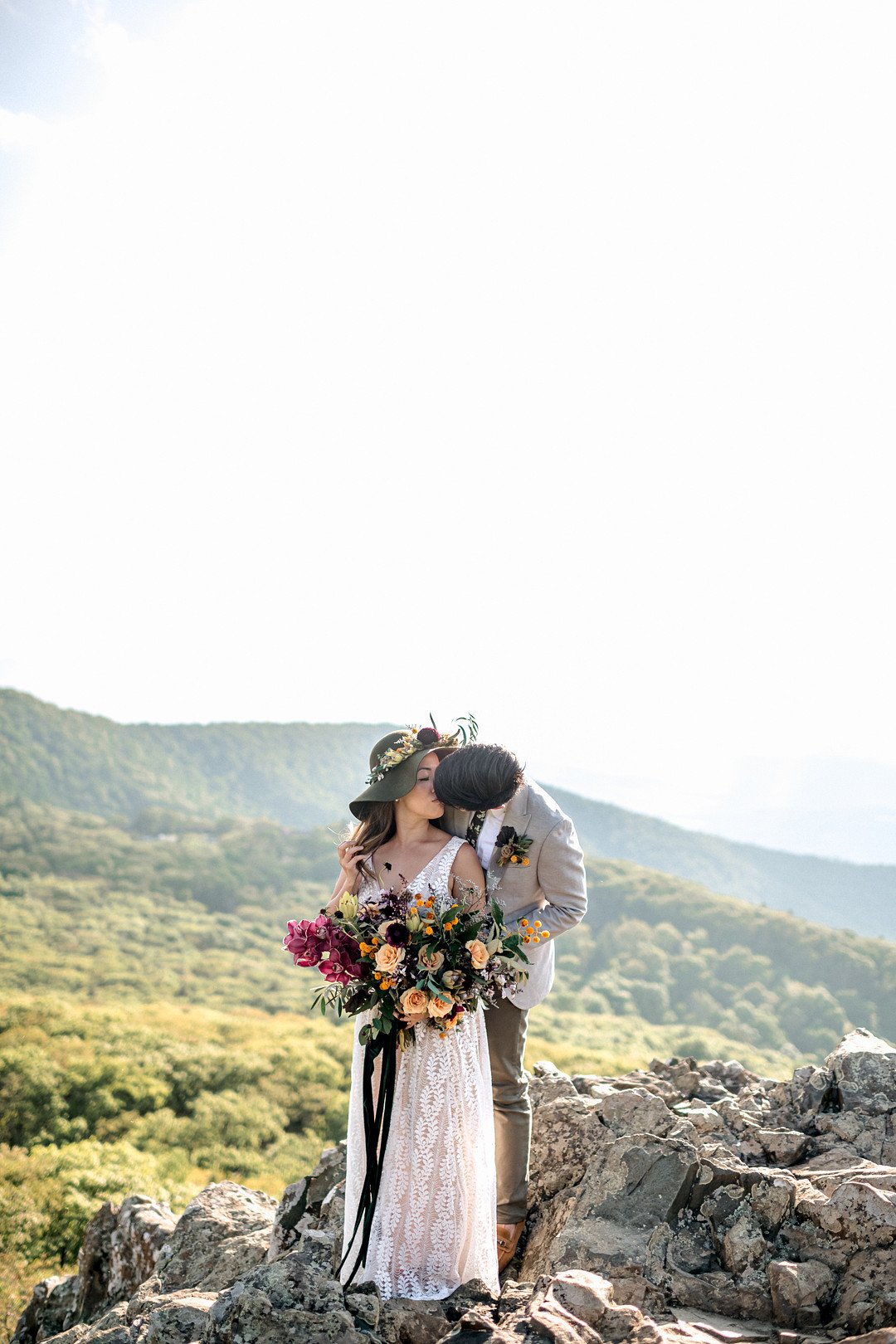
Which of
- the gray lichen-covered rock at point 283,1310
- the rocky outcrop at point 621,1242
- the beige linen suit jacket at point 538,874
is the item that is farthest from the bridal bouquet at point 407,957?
the rocky outcrop at point 621,1242

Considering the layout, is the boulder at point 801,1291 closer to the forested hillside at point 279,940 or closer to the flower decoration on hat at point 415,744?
the flower decoration on hat at point 415,744

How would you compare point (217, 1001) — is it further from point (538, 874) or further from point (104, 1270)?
point (538, 874)

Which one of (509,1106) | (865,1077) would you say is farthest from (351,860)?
(865,1077)

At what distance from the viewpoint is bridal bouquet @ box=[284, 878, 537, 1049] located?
4.19 metres

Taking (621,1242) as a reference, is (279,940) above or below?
below

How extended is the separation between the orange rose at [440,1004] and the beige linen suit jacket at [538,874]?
799 mm

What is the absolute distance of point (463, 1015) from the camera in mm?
4375

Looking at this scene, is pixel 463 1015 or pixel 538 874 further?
pixel 538 874

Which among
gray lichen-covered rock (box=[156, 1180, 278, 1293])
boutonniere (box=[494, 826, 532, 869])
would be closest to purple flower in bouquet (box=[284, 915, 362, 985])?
boutonniere (box=[494, 826, 532, 869])

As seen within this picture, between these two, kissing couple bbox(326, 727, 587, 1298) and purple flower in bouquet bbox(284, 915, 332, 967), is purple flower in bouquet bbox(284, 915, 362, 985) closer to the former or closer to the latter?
purple flower in bouquet bbox(284, 915, 332, 967)

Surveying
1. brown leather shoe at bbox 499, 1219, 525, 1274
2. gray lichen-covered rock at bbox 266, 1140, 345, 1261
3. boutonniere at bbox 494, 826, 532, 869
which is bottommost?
gray lichen-covered rock at bbox 266, 1140, 345, 1261

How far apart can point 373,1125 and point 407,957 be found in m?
0.90

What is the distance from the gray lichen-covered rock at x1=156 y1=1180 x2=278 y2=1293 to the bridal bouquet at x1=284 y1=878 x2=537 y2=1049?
3.22 m

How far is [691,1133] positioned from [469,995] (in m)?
2.72
